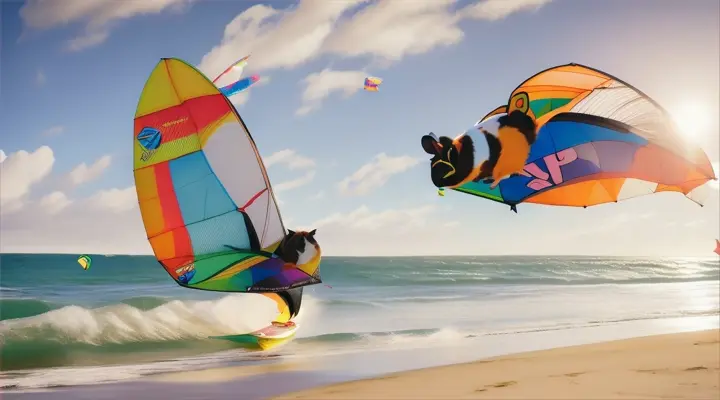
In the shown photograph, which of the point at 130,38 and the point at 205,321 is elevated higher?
the point at 130,38

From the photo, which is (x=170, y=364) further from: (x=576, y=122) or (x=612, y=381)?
(x=576, y=122)

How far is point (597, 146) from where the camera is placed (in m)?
1.59

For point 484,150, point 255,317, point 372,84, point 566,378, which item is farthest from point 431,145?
point 255,317

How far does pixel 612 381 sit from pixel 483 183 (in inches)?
108

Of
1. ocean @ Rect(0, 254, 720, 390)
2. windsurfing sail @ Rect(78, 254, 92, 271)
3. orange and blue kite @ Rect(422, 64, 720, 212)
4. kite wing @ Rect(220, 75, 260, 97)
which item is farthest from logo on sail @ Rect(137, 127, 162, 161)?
windsurfing sail @ Rect(78, 254, 92, 271)

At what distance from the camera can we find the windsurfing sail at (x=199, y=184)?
244 centimetres

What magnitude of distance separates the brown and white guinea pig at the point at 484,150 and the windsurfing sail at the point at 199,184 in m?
1.06

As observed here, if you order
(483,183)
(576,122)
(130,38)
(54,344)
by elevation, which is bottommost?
(54,344)

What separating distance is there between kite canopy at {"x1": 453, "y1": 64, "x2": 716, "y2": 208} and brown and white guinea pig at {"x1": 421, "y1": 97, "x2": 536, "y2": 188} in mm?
34

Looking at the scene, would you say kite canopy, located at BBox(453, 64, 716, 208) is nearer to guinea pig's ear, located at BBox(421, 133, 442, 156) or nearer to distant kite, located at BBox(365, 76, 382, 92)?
guinea pig's ear, located at BBox(421, 133, 442, 156)

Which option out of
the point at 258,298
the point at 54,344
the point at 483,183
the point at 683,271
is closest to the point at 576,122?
the point at 483,183

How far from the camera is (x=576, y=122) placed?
62.7 inches

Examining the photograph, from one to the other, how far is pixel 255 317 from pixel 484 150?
5.86 metres

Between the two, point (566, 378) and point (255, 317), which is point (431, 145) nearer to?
point (566, 378)
